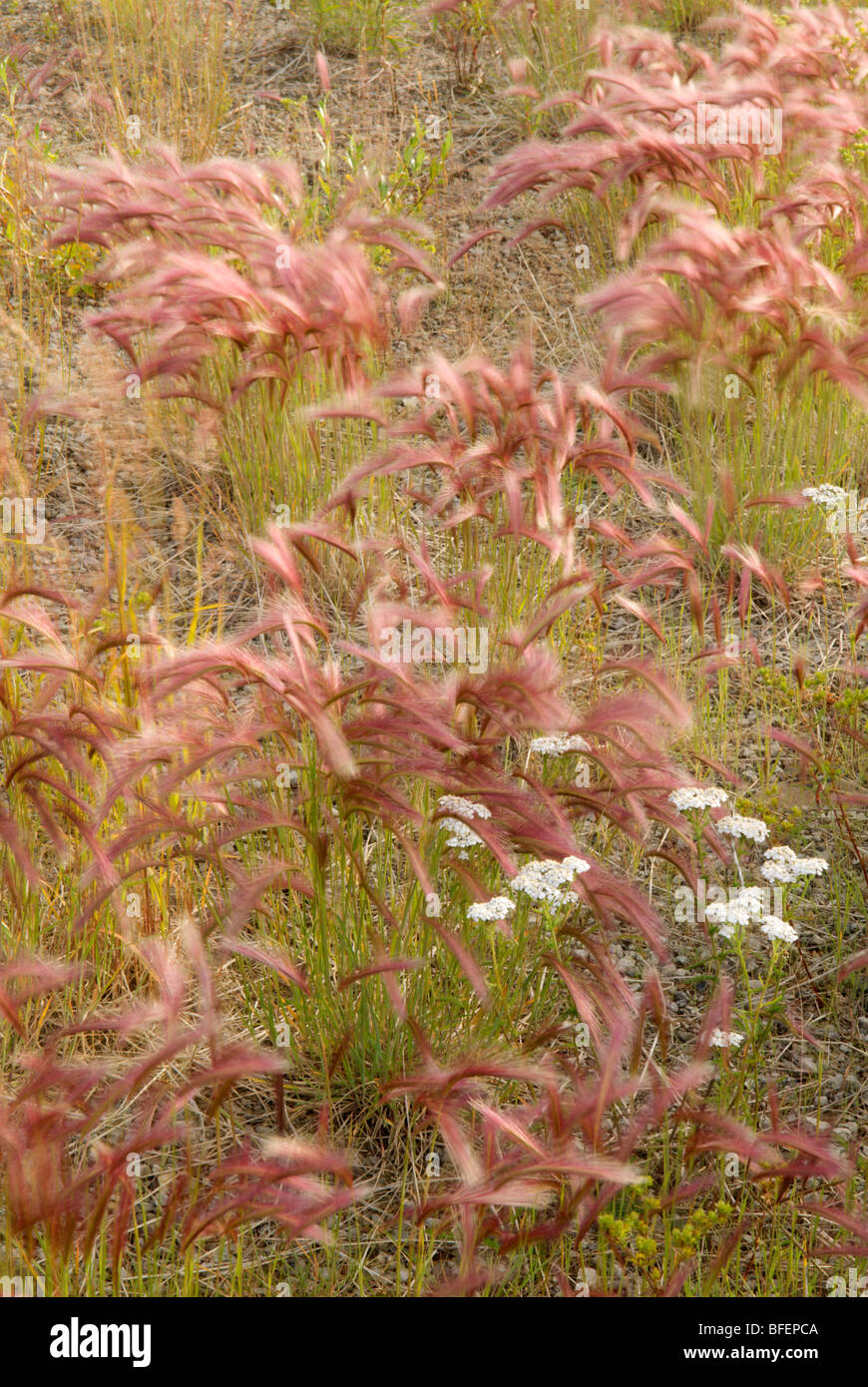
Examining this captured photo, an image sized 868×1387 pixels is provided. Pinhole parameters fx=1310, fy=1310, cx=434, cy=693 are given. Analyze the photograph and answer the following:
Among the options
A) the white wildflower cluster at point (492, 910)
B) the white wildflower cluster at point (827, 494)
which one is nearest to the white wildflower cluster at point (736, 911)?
the white wildflower cluster at point (492, 910)

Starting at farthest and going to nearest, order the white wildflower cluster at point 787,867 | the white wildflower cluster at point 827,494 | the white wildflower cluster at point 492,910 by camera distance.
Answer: the white wildflower cluster at point 827,494
the white wildflower cluster at point 787,867
the white wildflower cluster at point 492,910

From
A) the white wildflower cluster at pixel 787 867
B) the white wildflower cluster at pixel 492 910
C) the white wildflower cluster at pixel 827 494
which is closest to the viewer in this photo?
the white wildflower cluster at pixel 492 910

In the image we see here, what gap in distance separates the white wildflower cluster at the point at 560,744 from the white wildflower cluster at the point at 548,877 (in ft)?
0.69

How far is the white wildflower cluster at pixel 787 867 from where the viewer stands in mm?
1722

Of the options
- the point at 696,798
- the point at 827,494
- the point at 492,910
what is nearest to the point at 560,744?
the point at 696,798

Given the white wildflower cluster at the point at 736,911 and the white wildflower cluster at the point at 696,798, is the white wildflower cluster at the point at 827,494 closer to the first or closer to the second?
the white wildflower cluster at the point at 696,798

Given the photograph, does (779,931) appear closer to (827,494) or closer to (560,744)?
(560,744)

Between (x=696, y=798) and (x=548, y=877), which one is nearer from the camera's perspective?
(x=548, y=877)

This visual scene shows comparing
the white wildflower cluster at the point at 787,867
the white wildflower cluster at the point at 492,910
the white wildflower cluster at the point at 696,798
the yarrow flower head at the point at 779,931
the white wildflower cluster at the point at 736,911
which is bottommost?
the yarrow flower head at the point at 779,931

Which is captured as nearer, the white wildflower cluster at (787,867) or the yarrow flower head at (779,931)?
the yarrow flower head at (779,931)

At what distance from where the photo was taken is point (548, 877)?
161 cm

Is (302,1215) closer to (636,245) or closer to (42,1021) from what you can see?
(42,1021)

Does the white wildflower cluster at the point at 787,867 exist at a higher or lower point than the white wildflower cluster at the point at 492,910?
higher

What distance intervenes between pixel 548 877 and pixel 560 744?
26 centimetres
